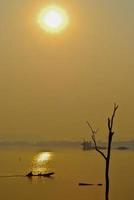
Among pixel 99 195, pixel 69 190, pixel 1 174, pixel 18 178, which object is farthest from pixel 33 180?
pixel 99 195

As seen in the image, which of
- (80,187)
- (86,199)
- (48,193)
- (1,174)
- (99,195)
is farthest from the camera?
(1,174)

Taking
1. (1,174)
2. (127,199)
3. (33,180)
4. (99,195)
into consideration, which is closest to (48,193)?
(99,195)

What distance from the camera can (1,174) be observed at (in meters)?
108

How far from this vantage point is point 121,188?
7412 cm

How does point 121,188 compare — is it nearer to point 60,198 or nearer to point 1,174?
point 60,198

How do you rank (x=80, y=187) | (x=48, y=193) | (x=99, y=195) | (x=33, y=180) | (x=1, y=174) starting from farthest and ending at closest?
(x=1, y=174) → (x=33, y=180) → (x=80, y=187) → (x=48, y=193) → (x=99, y=195)

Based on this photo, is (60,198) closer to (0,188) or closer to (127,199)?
(127,199)

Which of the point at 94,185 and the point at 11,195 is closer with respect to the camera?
the point at 11,195

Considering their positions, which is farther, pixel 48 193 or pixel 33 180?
pixel 33 180

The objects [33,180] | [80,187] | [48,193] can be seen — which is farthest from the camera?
[33,180]

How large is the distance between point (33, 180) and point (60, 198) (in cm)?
3289

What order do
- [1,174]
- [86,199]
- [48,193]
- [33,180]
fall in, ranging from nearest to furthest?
[86,199]
[48,193]
[33,180]
[1,174]

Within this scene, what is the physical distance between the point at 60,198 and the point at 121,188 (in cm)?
1405

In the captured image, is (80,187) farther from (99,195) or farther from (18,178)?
(18,178)
